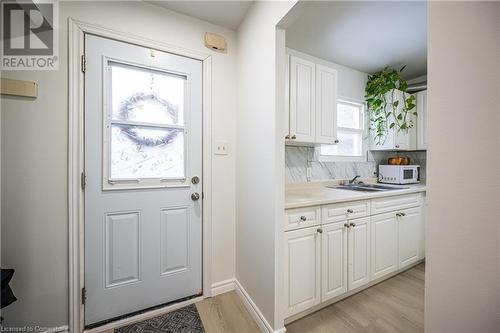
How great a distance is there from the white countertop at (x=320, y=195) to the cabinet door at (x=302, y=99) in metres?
0.52

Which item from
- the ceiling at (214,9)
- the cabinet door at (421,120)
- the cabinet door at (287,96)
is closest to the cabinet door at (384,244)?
the cabinet door at (287,96)

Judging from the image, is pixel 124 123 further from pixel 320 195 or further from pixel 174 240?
pixel 320 195

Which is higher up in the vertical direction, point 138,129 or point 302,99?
point 302,99

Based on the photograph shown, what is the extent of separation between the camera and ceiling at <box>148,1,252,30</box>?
1.54 m

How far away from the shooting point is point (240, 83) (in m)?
1.80

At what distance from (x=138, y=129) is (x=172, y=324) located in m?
1.47

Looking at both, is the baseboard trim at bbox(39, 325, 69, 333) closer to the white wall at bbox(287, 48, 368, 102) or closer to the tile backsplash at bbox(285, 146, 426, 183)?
the tile backsplash at bbox(285, 146, 426, 183)

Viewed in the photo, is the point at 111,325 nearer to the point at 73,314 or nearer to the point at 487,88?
the point at 73,314

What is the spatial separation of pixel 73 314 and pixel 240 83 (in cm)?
210

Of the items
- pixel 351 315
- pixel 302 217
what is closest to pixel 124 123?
pixel 302 217

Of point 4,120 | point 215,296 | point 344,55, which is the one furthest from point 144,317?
point 344,55

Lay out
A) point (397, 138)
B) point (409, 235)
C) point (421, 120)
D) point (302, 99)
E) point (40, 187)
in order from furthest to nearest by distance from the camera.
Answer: point (421, 120) < point (397, 138) < point (409, 235) < point (302, 99) < point (40, 187)

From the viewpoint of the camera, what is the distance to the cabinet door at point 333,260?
153 centimetres

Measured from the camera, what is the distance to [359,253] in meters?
1.71
